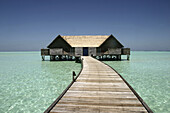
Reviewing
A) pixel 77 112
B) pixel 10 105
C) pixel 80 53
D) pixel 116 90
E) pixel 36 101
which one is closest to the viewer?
pixel 77 112

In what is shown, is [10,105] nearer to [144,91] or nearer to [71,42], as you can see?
[144,91]

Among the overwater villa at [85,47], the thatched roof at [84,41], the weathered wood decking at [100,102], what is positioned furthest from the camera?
the thatched roof at [84,41]

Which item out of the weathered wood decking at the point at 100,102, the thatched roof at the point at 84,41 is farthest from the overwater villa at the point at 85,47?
the weathered wood decking at the point at 100,102

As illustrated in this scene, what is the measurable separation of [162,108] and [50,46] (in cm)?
2785

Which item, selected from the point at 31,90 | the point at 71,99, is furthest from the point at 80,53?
the point at 71,99

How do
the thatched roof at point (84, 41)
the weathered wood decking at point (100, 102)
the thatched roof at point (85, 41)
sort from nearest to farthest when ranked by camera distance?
the weathered wood decking at point (100, 102) → the thatched roof at point (84, 41) → the thatched roof at point (85, 41)

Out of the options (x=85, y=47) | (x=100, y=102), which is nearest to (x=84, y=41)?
(x=85, y=47)

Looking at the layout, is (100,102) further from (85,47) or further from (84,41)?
(84,41)

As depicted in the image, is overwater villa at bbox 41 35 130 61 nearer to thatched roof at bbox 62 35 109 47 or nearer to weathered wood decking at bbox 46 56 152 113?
thatched roof at bbox 62 35 109 47

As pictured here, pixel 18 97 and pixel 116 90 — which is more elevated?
pixel 116 90

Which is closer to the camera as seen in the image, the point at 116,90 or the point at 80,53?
the point at 116,90

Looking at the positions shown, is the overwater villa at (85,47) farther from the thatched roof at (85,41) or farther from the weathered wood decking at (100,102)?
the weathered wood decking at (100,102)

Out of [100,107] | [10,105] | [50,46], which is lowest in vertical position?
[10,105]

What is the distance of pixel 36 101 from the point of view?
7012 millimetres
